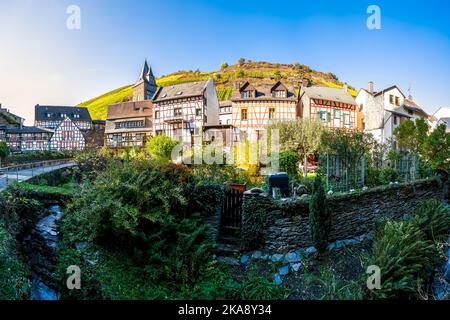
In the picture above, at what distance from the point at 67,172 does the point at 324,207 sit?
53.6 feet

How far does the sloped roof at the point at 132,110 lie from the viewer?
3538cm

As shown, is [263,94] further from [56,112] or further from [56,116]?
[56,112]

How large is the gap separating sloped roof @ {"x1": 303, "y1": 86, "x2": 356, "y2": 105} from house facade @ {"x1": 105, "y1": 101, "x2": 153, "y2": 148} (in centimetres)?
1792

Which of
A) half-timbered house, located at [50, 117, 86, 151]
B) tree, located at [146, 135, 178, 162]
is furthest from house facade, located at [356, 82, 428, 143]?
half-timbered house, located at [50, 117, 86, 151]

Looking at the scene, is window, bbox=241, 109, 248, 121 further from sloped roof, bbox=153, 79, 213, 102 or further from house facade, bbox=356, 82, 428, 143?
house facade, bbox=356, 82, 428, 143

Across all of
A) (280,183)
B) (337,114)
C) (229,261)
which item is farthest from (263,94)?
(229,261)

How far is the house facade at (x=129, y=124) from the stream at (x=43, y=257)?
85.5 feet

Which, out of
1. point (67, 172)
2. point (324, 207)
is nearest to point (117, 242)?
point (324, 207)

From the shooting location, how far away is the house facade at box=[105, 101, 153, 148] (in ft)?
113

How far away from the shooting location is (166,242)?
7.30 m

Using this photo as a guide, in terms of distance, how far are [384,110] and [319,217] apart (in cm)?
2486

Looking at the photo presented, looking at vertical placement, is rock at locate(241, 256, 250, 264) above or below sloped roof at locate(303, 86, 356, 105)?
below
